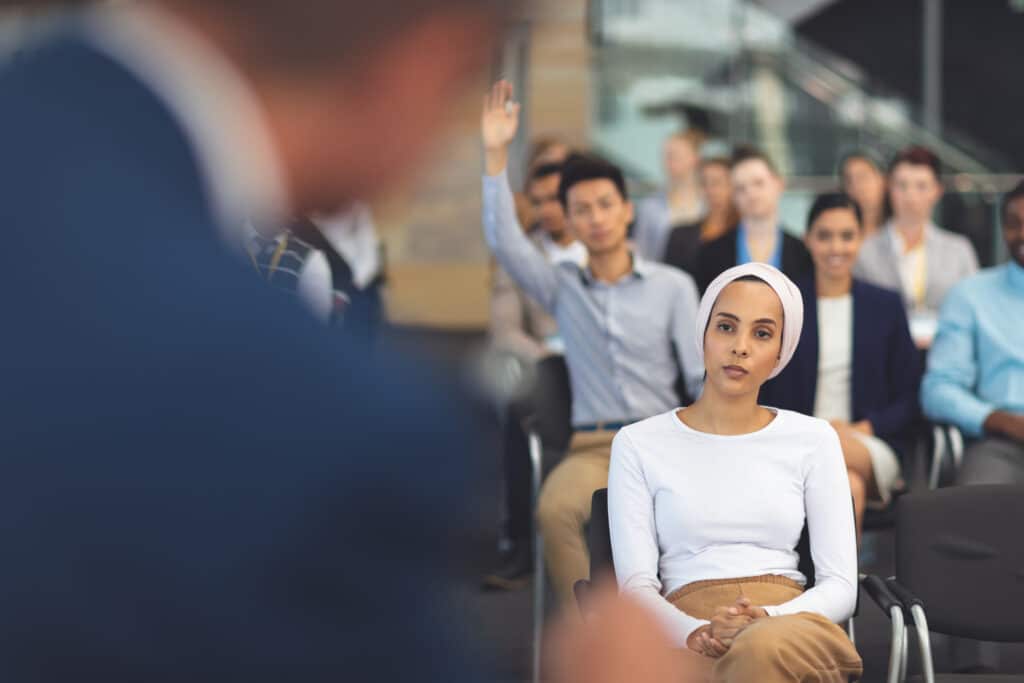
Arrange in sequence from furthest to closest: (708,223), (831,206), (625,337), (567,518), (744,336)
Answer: (708,223), (831,206), (625,337), (567,518), (744,336)

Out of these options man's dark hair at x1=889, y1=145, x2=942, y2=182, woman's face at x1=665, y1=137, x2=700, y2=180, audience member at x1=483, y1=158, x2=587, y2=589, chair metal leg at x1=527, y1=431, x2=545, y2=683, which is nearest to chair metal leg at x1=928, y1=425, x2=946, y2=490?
chair metal leg at x1=527, y1=431, x2=545, y2=683

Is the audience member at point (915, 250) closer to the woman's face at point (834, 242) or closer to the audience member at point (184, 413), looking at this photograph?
the woman's face at point (834, 242)

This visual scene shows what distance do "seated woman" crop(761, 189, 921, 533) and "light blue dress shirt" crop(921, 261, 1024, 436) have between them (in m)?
0.07

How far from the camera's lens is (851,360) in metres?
3.86

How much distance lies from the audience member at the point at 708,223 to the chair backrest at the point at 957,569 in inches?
82.0

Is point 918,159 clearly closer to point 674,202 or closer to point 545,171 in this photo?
point 674,202

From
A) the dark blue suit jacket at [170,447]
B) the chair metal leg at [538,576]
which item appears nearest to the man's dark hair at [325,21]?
the dark blue suit jacket at [170,447]

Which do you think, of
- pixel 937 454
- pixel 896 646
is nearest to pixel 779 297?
pixel 896 646

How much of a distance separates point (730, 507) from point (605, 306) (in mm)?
1369

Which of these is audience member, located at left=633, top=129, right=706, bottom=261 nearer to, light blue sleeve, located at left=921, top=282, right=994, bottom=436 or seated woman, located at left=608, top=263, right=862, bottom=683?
light blue sleeve, located at left=921, top=282, right=994, bottom=436

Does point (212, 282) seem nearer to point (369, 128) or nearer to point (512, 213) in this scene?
point (369, 128)

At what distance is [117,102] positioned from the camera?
64 cm

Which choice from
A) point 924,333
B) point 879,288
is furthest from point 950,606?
point 924,333

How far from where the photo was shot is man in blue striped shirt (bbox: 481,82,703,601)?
374 cm
